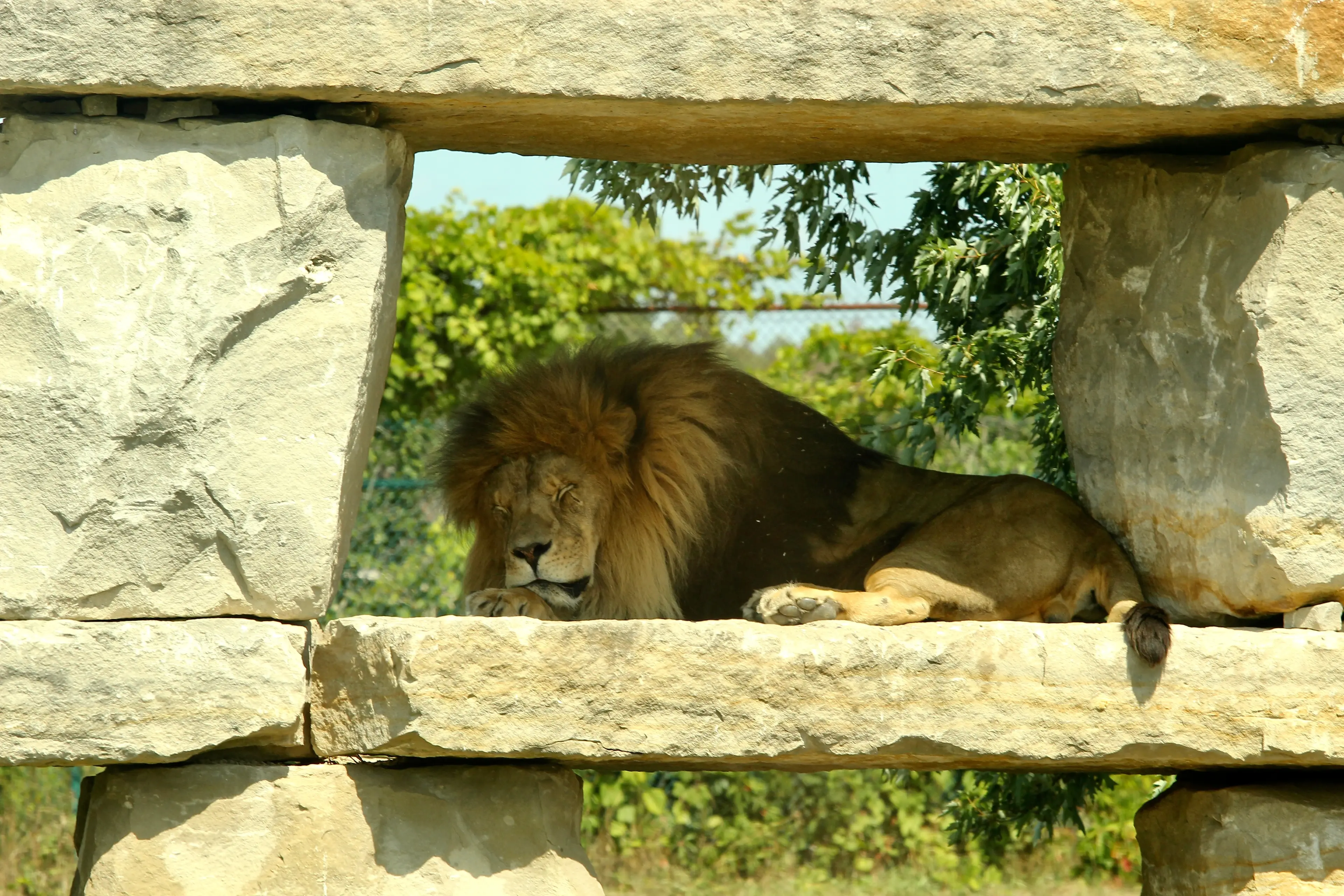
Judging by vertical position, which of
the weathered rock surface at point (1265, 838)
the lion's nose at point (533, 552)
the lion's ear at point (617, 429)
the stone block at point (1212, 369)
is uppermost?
the stone block at point (1212, 369)

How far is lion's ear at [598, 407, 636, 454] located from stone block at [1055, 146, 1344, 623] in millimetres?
1183

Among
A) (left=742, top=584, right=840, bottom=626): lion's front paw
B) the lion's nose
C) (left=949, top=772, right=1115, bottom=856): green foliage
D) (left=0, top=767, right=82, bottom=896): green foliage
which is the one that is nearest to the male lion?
the lion's nose

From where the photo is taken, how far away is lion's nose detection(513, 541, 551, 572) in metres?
3.95

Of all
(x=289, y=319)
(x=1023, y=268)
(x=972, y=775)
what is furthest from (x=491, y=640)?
(x=972, y=775)

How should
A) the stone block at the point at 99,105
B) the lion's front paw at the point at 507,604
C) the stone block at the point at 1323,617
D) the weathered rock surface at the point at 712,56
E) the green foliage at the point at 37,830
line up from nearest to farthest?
the weathered rock surface at the point at 712,56
the stone block at the point at 99,105
the stone block at the point at 1323,617
the lion's front paw at the point at 507,604
the green foliage at the point at 37,830

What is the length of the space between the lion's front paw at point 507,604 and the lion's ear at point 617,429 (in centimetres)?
49

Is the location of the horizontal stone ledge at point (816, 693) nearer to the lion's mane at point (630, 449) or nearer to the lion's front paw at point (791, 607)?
the lion's front paw at point (791, 607)

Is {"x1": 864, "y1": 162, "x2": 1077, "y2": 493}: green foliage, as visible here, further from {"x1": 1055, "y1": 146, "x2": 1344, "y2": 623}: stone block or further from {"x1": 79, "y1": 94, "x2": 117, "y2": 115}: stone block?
{"x1": 79, "y1": 94, "x2": 117, "y2": 115}: stone block

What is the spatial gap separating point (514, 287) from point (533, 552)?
4.52m

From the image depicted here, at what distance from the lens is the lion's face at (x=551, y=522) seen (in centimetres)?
396

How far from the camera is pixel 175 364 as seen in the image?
A: 116 inches

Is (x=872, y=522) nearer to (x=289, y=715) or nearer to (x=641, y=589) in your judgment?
(x=641, y=589)

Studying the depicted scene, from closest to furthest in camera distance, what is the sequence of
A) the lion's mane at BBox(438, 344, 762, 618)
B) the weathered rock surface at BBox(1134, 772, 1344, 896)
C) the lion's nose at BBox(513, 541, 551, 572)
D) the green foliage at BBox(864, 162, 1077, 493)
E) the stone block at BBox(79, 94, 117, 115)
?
the stone block at BBox(79, 94, 117, 115) < the weathered rock surface at BBox(1134, 772, 1344, 896) < the lion's nose at BBox(513, 541, 551, 572) < the lion's mane at BBox(438, 344, 762, 618) < the green foliage at BBox(864, 162, 1077, 493)

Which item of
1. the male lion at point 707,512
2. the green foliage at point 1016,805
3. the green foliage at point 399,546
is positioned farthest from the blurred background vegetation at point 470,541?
the male lion at point 707,512
